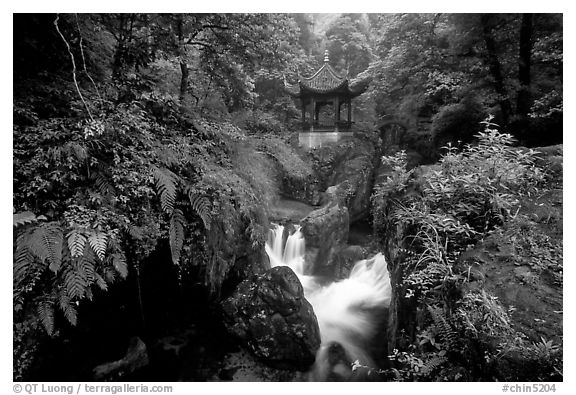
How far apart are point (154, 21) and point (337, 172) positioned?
31.5 feet

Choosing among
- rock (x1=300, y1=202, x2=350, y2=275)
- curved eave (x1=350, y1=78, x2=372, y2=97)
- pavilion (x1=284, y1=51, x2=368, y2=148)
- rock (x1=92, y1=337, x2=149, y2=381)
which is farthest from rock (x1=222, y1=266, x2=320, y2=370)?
curved eave (x1=350, y1=78, x2=372, y2=97)

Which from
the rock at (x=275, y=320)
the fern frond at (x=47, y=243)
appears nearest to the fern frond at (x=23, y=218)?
the fern frond at (x=47, y=243)

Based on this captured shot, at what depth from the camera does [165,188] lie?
3.24 meters

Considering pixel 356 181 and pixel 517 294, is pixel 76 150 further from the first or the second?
pixel 356 181

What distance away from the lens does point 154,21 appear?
166 inches

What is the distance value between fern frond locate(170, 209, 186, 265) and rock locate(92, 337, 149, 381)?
1.81 metres

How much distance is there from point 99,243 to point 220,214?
1.70 meters

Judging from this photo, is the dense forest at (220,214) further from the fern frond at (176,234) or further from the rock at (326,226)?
the rock at (326,226)

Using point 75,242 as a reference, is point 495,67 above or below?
above

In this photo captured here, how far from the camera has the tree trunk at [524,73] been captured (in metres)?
5.50

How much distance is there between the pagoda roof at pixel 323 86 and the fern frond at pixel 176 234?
11.2 metres

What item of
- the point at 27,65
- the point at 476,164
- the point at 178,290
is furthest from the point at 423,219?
the point at 27,65

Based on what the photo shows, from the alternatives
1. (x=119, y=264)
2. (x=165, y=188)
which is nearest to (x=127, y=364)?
(x=119, y=264)

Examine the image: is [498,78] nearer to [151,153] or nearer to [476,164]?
[476,164]
